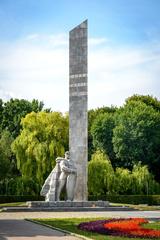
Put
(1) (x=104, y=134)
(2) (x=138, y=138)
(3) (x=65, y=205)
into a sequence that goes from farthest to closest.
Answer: (1) (x=104, y=134) → (2) (x=138, y=138) → (3) (x=65, y=205)

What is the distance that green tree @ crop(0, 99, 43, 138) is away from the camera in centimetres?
6084

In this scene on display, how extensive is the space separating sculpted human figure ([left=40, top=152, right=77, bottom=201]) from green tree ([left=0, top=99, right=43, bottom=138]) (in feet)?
89.6

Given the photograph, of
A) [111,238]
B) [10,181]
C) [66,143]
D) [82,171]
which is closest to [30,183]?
[10,181]

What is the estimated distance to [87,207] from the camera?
103ft

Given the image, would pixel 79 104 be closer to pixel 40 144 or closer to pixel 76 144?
pixel 76 144

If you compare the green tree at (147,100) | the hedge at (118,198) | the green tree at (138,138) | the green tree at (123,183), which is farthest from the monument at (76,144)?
the green tree at (147,100)

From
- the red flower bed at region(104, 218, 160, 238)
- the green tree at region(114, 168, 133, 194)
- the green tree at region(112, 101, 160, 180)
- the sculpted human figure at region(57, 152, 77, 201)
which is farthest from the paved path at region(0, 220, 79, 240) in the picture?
the green tree at region(112, 101, 160, 180)

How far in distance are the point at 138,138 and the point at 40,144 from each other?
10.1m

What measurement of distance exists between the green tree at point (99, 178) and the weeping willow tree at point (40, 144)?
3.57 meters

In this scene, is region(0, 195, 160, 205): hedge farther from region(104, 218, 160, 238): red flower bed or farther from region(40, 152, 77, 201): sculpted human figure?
region(104, 218, 160, 238): red flower bed

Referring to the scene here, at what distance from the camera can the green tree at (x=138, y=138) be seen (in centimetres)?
5131

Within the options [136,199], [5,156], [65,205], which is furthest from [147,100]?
[65,205]

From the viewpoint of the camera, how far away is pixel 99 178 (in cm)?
4612

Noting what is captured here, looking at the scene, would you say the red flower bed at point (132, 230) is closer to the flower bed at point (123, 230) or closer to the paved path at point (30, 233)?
the flower bed at point (123, 230)
